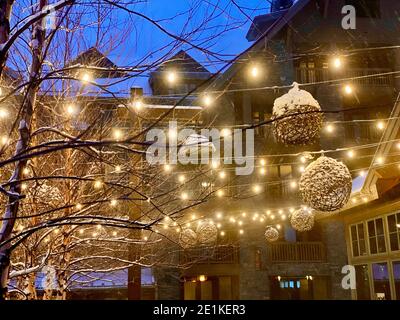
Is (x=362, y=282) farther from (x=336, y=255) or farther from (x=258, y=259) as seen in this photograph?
(x=258, y=259)

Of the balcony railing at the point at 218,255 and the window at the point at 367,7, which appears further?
the window at the point at 367,7

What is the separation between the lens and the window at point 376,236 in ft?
35.8

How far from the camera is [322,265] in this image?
59.6 feet

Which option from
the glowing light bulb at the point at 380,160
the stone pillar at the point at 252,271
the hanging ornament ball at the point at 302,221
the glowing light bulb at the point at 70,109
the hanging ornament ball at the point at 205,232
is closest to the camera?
the glowing light bulb at the point at 70,109

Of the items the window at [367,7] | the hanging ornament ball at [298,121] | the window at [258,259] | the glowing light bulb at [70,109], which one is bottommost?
the window at [258,259]

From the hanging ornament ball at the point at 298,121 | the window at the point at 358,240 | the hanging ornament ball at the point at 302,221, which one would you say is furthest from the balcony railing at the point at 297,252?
the hanging ornament ball at the point at 298,121

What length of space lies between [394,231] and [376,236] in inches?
35.3

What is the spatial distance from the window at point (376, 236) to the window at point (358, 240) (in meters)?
0.45

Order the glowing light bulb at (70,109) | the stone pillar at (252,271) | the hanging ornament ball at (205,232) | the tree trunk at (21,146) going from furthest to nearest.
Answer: the stone pillar at (252,271) < the hanging ornament ball at (205,232) < the glowing light bulb at (70,109) < the tree trunk at (21,146)

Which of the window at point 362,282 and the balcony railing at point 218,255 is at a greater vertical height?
the balcony railing at point 218,255

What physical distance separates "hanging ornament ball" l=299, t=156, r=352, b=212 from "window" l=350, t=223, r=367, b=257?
5.47 metres

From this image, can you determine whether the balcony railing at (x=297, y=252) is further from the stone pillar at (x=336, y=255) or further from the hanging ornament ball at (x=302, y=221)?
the hanging ornament ball at (x=302, y=221)

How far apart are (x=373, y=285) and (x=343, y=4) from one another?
1457 cm
